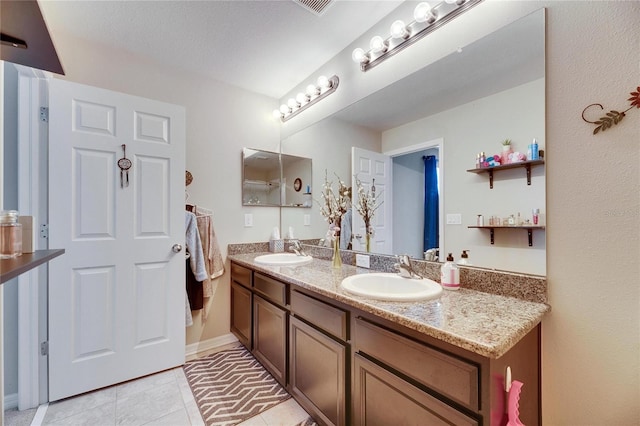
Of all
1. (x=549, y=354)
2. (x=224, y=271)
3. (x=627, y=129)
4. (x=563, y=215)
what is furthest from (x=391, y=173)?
(x=224, y=271)

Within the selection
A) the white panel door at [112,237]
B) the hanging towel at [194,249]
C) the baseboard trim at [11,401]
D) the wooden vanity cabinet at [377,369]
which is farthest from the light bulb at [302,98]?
the baseboard trim at [11,401]

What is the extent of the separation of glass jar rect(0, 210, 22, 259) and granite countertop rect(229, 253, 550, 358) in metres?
1.12

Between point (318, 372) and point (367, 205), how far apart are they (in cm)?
108

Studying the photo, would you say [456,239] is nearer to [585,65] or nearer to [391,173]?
[391,173]

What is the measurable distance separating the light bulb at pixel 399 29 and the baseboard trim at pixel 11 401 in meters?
3.15

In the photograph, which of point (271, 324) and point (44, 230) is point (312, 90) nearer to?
point (271, 324)

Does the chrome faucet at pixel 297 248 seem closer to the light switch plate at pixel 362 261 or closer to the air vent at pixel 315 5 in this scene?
the light switch plate at pixel 362 261

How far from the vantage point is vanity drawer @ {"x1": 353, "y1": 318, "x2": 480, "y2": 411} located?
2.71ft

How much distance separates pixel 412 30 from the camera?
1.58m

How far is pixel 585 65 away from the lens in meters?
1.00

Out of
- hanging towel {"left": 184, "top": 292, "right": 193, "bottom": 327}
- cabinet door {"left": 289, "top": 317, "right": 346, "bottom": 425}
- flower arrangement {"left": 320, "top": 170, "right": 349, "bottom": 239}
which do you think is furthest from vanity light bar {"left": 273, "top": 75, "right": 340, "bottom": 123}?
hanging towel {"left": 184, "top": 292, "right": 193, "bottom": 327}

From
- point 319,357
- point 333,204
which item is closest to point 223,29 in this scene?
point 333,204

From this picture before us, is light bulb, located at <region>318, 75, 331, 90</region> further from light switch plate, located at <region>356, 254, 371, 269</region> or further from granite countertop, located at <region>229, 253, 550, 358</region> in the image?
granite countertop, located at <region>229, 253, 550, 358</region>

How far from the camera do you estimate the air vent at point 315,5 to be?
1629 mm
